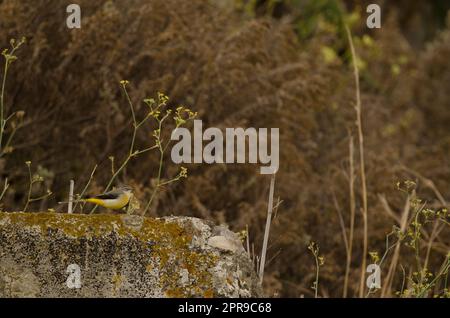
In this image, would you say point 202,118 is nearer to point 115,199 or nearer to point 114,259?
point 115,199

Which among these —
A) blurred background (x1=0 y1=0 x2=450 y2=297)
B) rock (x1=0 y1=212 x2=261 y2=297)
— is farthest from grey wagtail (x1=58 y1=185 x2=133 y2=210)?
blurred background (x1=0 y1=0 x2=450 y2=297)

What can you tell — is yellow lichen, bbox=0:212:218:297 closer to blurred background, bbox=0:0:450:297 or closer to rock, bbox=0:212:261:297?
rock, bbox=0:212:261:297

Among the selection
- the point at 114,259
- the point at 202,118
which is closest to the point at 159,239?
the point at 114,259

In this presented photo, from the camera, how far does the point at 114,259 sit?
101 inches

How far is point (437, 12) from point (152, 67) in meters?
6.78

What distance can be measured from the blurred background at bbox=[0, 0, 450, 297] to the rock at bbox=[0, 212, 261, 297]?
173cm

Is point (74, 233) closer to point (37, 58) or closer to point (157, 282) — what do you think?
point (157, 282)

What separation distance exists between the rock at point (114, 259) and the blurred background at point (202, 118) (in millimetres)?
1731

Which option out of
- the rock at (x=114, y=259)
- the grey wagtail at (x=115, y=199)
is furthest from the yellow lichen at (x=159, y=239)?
the grey wagtail at (x=115, y=199)

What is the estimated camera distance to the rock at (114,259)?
2.53m

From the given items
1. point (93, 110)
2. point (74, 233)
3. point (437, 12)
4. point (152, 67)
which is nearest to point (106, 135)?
point (93, 110)

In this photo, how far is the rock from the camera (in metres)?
2.53
